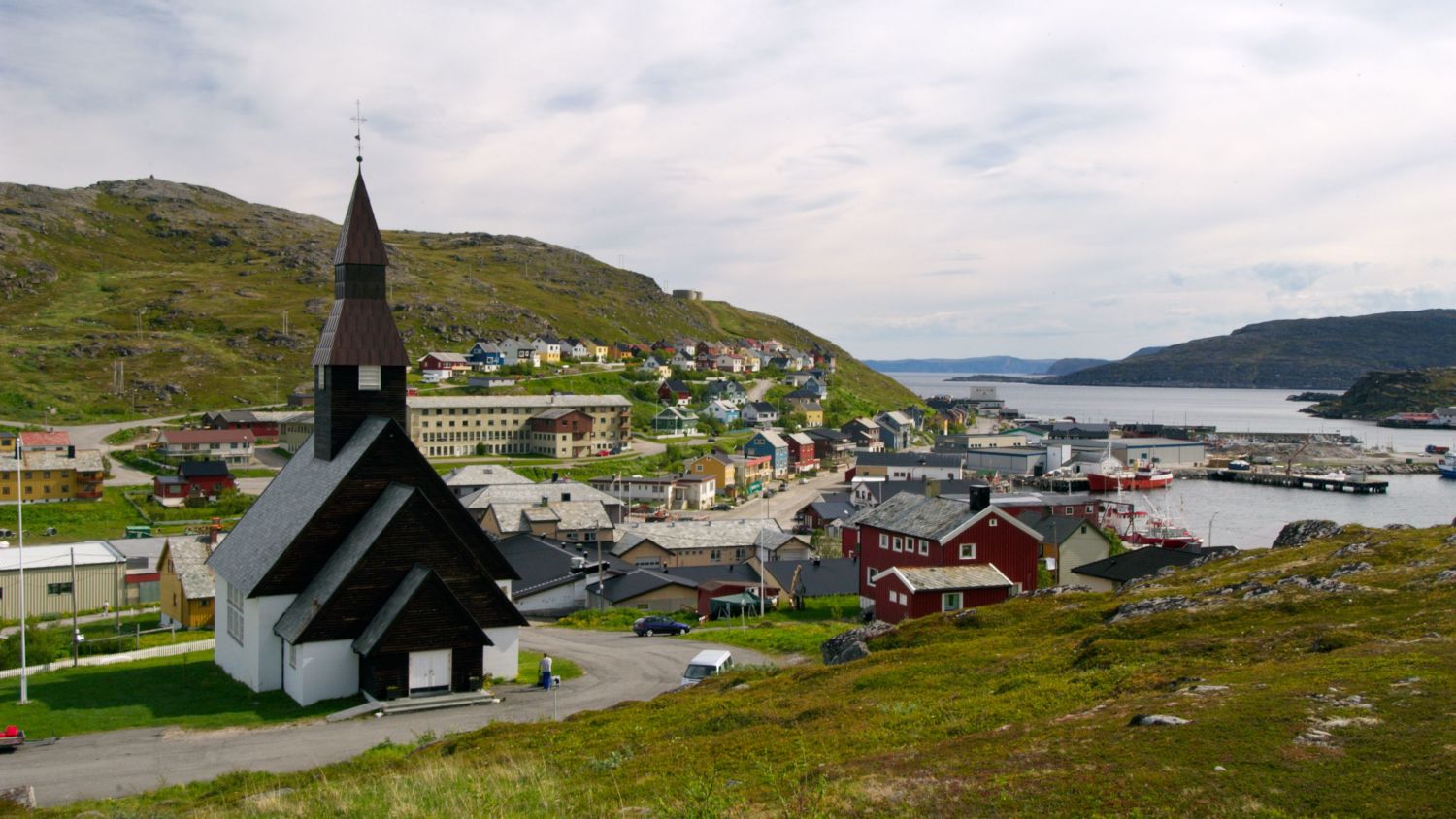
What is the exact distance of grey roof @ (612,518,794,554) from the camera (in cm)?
5738

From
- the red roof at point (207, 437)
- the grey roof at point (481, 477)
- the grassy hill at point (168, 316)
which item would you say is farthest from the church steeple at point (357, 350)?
the grassy hill at point (168, 316)

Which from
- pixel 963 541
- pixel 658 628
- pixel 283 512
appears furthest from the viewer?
pixel 963 541

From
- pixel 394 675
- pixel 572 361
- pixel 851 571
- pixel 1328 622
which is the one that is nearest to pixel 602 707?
pixel 394 675

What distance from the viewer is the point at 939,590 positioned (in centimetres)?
3541

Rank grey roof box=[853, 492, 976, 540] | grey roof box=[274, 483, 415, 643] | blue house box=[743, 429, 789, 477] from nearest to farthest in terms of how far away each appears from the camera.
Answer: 1. grey roof box=[274, 483, 415, 643]
2. grey roof box=[853, 492, 976, 540]
3. blue house box=[743, 429, 789, 477]

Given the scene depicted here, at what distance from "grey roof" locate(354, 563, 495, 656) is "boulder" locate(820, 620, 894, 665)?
8.99 meters

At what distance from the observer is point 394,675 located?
24781mm

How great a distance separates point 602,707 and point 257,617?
1022cm

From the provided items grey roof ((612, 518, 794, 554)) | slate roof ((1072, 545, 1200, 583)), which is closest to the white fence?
grey roof ((612, 518, 794, 554))

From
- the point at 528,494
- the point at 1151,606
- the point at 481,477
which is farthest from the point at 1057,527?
the point at 481,477

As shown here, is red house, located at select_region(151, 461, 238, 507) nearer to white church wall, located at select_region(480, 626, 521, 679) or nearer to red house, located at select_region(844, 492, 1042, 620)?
red house, located at select_region(844, 492, 1042, 620)

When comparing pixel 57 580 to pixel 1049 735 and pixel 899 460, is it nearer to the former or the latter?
pixel 1049 735

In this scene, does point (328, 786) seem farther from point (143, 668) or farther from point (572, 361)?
point (572, 361)

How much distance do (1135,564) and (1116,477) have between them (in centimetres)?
7835
